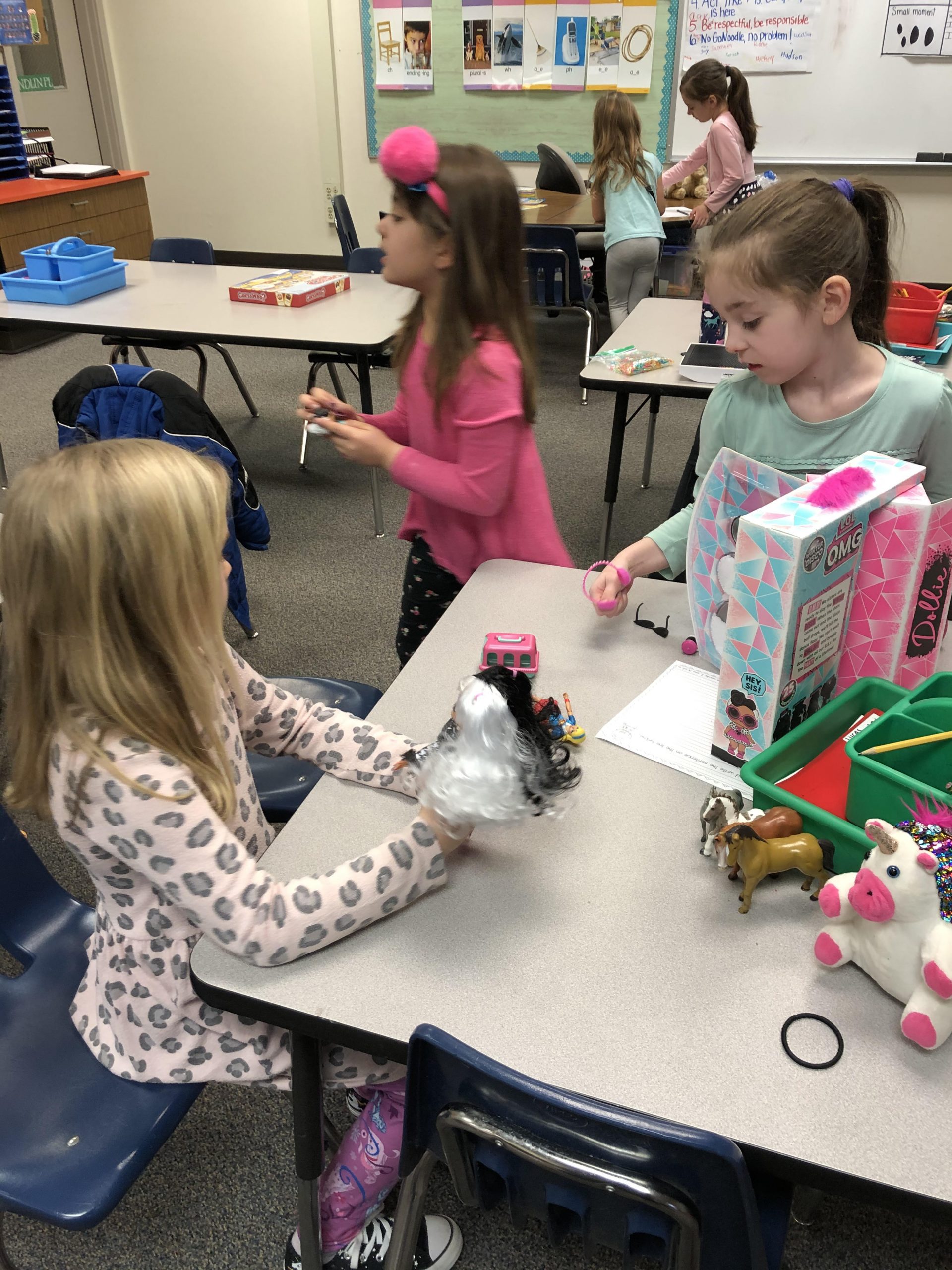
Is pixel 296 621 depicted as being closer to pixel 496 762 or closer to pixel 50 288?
pixel 50 288

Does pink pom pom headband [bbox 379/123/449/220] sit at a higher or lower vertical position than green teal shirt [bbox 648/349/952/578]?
higher

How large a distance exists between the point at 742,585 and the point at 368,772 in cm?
43

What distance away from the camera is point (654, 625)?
1.24 meters

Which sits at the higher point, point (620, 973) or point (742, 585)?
point (742, 585)

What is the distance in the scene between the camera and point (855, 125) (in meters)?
4.95

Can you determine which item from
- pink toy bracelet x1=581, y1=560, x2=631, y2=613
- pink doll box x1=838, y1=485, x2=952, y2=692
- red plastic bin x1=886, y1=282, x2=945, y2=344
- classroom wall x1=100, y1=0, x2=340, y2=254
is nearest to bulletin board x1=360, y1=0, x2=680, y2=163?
classroom wall x1=100, y1=0, x2=340, y2=254

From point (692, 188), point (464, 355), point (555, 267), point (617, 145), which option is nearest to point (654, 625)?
point (464, 355)

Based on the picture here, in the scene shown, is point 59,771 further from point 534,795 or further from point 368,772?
point 534,795

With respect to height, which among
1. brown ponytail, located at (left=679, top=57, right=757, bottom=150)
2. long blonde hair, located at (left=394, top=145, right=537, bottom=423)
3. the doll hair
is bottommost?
the doll hair

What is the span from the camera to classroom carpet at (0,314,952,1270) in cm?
119

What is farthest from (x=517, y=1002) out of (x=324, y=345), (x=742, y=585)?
(x=324, y=345)

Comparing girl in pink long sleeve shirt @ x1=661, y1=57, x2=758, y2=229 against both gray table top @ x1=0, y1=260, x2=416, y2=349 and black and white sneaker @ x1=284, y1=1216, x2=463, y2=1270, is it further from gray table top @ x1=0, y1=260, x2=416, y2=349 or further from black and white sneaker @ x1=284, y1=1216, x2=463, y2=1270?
black and white sneaker @ x1=284, y1=1216, x2=463, y2=1270

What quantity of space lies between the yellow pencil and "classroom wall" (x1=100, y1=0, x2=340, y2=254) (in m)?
6.08

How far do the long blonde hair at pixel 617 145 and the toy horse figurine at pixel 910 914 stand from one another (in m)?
3.79
